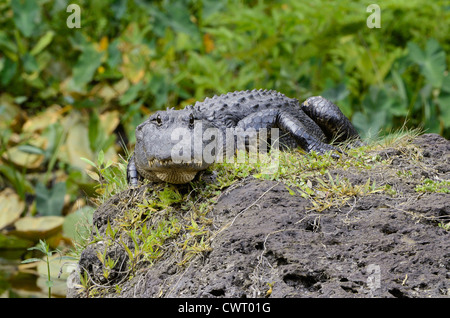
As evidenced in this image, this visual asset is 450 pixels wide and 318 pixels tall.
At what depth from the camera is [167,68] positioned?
305 inches

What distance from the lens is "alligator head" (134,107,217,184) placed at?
2.74 m

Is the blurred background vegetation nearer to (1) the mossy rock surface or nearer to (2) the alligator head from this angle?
(2) the alligator head

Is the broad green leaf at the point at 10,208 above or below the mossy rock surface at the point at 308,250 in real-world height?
below

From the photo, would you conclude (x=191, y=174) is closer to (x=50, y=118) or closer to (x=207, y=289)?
(x=207, y=289)

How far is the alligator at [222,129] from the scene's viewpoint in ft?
9.18

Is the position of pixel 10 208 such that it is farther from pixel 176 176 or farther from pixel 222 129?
pixel 176 176

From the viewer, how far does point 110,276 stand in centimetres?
288

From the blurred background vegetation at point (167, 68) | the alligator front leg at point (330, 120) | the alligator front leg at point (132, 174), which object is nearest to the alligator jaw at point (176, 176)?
the alligator front leg at point (132, 174)

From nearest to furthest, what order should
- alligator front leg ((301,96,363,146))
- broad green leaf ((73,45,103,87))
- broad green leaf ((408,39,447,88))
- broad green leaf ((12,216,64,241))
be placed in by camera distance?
alligator front leg ((301,96,363,146)) < broad green leaf ((12,216,64,241)) < broad green leaf ((408,39,447,88)) < broad green leaf ((73,45,103,87))

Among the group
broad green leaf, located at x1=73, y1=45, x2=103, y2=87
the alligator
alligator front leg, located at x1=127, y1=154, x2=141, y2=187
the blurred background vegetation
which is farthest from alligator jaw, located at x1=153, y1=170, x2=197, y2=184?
broad green leaf, located at x1=73, y1=45, x2=103, y2=87

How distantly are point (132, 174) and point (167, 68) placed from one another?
456cm

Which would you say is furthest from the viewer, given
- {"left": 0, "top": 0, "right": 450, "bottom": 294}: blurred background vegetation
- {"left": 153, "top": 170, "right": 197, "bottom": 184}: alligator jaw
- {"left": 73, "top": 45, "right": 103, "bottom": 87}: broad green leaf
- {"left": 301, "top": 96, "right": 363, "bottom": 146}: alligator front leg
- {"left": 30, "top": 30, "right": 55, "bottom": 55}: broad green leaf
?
{"left": 30, "top": 30, "right": 55, "bottom": 55}: broad green leaf

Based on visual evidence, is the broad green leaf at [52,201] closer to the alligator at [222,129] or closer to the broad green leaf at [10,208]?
the broad green leaf at [10,208]
